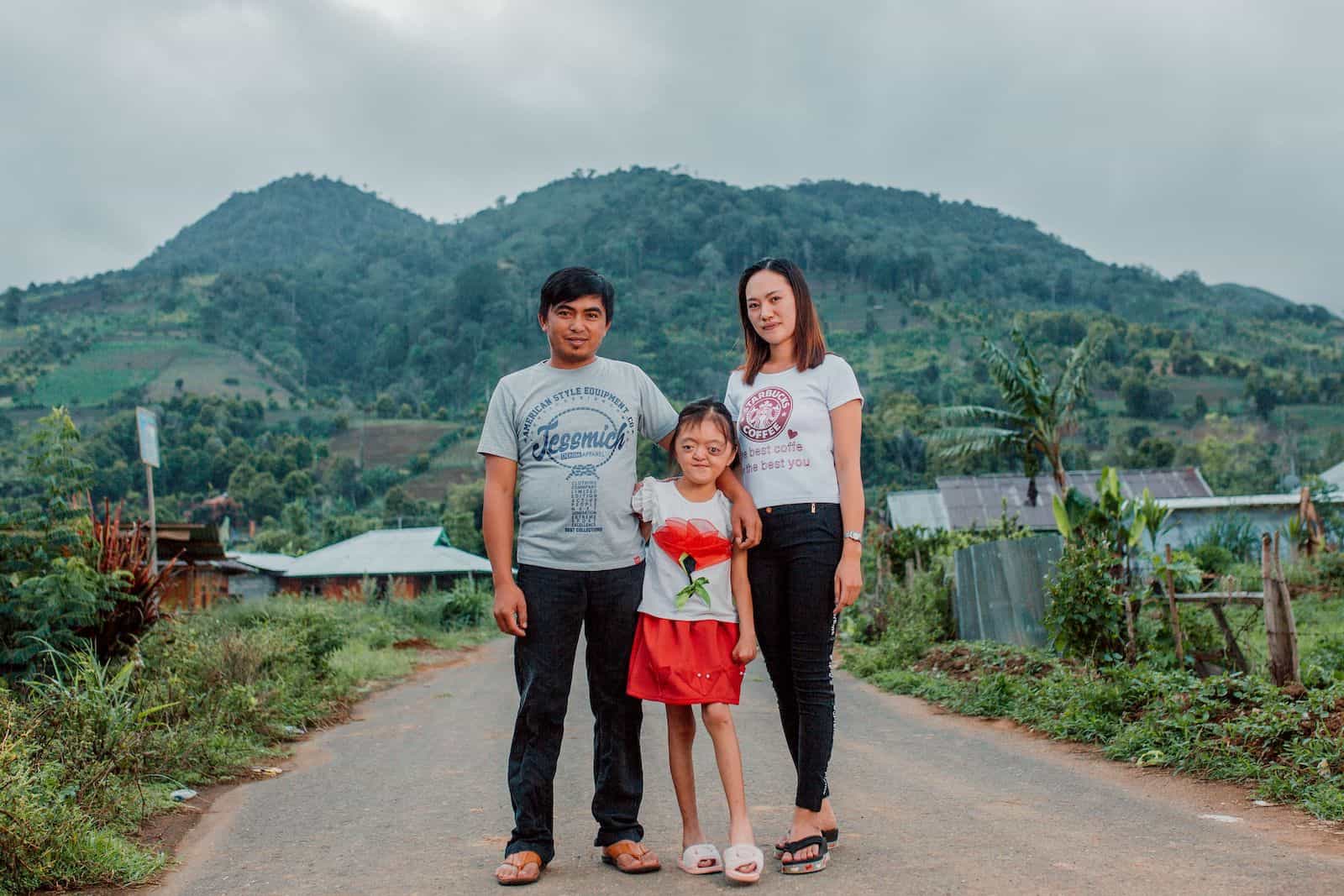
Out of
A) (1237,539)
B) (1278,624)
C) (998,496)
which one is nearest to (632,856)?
(1278,624)

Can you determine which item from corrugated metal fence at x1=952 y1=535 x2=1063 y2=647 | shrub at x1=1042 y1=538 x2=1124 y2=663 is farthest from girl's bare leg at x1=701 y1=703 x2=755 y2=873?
corrugated metal fence at x1=952 y1=535 x2=1063 y2=647

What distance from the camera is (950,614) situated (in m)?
12.4

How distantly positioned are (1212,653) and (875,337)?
312 ft

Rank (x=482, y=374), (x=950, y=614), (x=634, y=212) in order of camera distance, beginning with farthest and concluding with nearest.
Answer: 1. (x=634, y=212)
2. (x=482, y=374)
3. (x=950, y=614)

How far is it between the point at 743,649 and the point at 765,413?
79 centimetres

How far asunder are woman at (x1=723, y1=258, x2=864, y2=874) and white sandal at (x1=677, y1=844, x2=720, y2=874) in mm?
217

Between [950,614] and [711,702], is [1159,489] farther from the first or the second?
[711,702]

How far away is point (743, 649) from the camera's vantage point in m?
3.54

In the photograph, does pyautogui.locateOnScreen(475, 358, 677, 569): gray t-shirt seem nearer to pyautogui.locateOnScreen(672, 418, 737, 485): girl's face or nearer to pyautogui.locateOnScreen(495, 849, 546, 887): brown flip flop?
pyautogui.locateOnScreen(672, 418, 737, 485): girl's face

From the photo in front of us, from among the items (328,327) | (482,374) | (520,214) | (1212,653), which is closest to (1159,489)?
(1212,653)

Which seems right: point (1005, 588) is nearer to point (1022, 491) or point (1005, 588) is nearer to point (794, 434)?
point (794, 434)

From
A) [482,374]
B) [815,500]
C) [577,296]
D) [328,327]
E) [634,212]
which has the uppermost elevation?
[634,212]

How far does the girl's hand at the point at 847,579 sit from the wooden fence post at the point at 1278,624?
359cm

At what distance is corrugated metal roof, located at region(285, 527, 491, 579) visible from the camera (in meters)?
33.7
